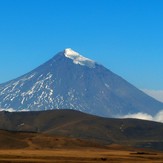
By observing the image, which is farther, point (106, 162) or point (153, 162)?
point (153, 162)

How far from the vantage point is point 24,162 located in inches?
4875

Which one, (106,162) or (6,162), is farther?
(106,162)

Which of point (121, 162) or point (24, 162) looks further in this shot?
point (121, 162)

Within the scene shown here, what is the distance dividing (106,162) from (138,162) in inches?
351

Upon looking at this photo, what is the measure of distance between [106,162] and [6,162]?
2371 centimetres

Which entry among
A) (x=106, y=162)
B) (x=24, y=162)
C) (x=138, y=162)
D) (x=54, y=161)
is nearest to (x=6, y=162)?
(x=24, y=162)

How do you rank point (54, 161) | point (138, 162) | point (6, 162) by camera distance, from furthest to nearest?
point (138, 162) < point (54, 161) < point (6, 162)

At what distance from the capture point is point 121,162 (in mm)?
136500

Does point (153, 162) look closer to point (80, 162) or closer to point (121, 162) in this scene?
point (121, 162)

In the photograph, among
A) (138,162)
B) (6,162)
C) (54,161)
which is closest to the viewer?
(6,162)

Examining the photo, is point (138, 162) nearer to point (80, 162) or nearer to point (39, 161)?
point (80, 162)

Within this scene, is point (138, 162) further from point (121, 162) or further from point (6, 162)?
point (6, 162)

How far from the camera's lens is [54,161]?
5172 inches

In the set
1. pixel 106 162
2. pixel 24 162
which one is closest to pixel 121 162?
pixel 106 162
